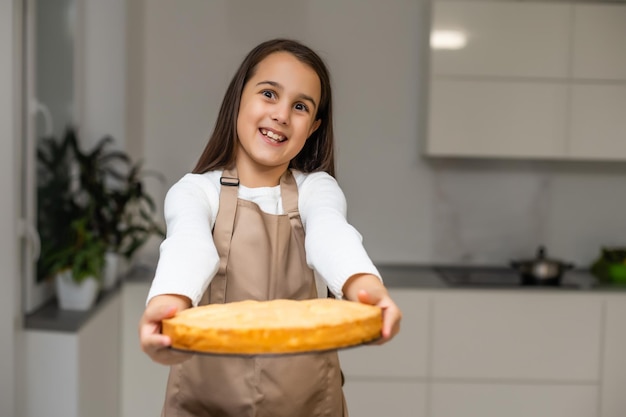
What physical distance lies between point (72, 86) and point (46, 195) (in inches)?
23.2

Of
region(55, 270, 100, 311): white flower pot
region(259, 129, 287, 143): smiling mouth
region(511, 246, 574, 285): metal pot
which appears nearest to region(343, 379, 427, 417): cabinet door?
region(511, 246, 574, 285): metal pot

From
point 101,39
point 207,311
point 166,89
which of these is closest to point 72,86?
point 101,39

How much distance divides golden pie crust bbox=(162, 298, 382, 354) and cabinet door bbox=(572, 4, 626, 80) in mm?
2707

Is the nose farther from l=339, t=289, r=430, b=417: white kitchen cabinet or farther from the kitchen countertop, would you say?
l=339, t=289, r=430, b=417: white kitchen cabinet

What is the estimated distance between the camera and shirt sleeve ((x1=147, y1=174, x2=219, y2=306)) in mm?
1014

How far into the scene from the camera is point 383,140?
12.2 ft

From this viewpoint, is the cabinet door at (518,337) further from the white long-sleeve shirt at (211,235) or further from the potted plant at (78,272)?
the white long-sleeve shirt at (211,235)

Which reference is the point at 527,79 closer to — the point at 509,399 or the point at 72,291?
the point at 509,399

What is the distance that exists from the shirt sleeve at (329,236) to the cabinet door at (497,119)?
2.15 metres

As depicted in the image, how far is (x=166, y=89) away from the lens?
3.62 metres

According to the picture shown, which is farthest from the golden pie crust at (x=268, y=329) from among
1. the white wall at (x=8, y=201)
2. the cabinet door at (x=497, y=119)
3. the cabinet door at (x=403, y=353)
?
the cabinet door at (x=497, y=119)

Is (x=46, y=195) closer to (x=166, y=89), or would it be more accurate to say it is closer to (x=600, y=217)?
(x=166, y=89)

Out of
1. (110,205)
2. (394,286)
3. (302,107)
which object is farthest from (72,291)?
(302,107)

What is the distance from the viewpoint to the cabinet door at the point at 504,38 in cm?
333
